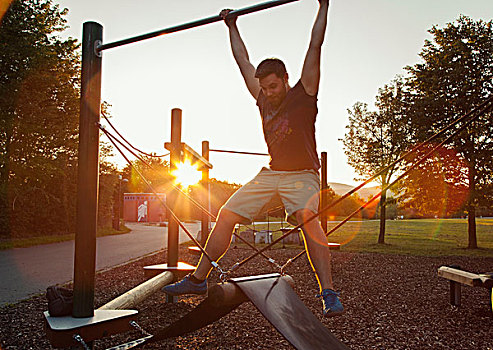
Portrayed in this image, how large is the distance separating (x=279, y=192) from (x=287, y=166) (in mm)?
206

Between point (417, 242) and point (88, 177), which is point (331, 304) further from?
point (417, 242)

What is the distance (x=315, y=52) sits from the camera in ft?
9.57

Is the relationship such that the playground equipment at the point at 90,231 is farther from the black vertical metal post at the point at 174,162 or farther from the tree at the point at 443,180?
the tree at the point at 443,180

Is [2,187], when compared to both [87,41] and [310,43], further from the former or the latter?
[310,43]

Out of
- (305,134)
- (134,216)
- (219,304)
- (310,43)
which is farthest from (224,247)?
(134,216)

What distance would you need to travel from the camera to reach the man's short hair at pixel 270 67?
294 centimetres

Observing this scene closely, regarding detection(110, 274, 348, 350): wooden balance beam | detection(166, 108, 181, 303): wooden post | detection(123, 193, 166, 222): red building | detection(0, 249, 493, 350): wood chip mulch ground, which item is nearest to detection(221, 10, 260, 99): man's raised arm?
detection(110, 274, 348, 350): wooden balance beam

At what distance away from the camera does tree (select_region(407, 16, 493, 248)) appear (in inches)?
539

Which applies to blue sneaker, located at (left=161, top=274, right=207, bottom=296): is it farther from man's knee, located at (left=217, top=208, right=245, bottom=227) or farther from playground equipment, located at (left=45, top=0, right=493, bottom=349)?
man's knee, located at (left=217, top=208, right=245, bottom=227)

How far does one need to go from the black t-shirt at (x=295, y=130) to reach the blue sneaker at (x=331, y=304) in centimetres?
89

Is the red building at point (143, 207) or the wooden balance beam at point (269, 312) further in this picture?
the red building at point (143, 207)

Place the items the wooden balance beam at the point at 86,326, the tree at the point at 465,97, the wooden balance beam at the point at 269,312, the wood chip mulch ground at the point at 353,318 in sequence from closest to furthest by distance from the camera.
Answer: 1. the wooden balance beam at the point at 269,312
2. the wooden balance beam at the point at 86,326
3. the wood chip mulch ground at the point at 353,318
4. the tree at the point at 465,97

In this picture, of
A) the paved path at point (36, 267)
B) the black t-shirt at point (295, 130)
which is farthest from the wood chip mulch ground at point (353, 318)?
the black t-shirt at point (295, 130)

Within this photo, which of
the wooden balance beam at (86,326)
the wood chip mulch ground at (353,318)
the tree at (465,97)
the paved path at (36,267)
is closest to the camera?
the wooden balance beam at (86,326)
